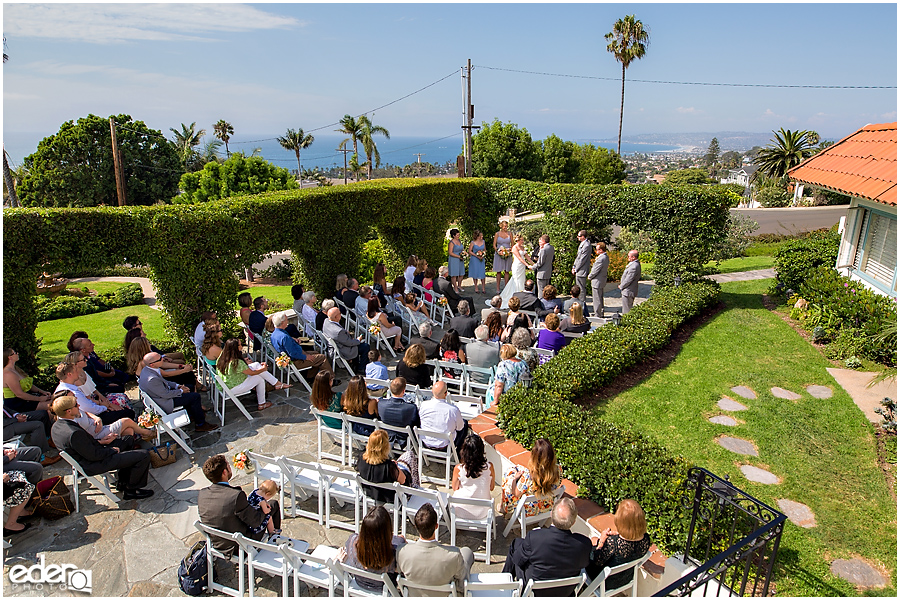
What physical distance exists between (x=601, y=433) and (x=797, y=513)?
2.02 m

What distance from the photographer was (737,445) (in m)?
6.57

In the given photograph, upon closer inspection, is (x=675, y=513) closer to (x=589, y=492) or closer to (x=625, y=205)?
(x=589, y=492)

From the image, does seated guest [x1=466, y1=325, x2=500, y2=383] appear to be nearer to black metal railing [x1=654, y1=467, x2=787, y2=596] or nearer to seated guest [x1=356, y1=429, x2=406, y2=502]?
seated guest [x1=356, y1=429, x2=406, y2=502]

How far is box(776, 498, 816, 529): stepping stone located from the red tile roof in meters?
5.46

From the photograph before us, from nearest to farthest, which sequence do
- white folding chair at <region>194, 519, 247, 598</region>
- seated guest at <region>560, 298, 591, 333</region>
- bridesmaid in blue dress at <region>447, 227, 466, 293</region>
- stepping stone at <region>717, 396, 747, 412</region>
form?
white folding chair at <region>194, 519, 247, 598</region> < stepping stone at <region>717, 396, 747, 412</region> < seated guest at <region>560, 298, 591, 333</region> < bridesmaid in blue dress at <region>447, 227, 466, 293</region>

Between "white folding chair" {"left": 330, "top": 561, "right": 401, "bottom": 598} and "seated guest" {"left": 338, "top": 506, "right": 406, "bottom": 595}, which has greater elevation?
"seated guest" {"left": 338, "top": 506, "right": 406, "bottom": 595}

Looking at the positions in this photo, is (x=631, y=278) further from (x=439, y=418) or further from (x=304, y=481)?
(x=304, y=481)

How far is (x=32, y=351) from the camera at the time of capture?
800 cm

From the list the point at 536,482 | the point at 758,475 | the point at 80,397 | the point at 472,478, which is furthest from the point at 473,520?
the point at 80,397

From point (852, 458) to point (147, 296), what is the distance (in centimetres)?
2326

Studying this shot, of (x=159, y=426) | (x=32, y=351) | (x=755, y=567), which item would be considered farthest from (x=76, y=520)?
(x=755, y=567)

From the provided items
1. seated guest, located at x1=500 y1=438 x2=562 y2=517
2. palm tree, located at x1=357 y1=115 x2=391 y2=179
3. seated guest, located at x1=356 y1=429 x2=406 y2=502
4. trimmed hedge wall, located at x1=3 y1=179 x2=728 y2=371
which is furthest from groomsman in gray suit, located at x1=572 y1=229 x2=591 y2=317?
palm tree, located at x1=357 y1=115 x2=391 y2=179

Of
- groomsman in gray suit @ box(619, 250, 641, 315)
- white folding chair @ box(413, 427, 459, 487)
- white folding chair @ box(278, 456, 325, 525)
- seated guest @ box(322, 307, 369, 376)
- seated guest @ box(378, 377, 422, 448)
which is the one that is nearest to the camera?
white folding chair @ box(278, 456, 325, 525)

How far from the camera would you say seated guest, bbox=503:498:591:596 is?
3.92 m
